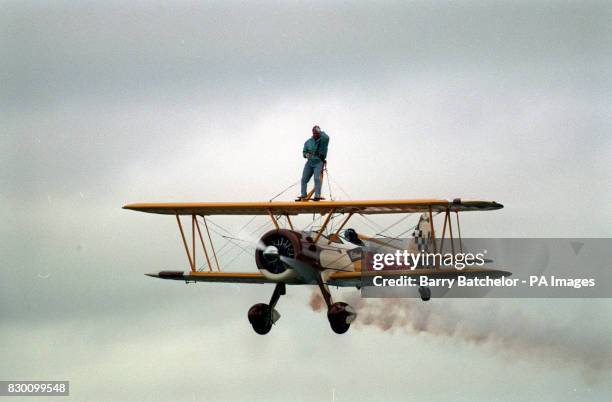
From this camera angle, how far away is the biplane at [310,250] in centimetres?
2667

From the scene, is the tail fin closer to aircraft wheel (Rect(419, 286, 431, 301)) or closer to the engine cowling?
aircraft wheel (Rect(419, 286, 431, 301))

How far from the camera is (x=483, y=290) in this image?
2786 cm

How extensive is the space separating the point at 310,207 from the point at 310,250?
97 cm

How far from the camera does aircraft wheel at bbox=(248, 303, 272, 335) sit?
1087 inches

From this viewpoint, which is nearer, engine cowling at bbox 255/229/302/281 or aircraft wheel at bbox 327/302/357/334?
engine cowling at bbox 255/229/302/281

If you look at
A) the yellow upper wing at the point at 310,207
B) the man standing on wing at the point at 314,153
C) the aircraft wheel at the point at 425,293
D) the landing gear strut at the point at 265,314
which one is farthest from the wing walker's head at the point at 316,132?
the aircraft wheel at the point at 425,293

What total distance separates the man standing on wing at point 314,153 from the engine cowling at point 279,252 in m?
2.00

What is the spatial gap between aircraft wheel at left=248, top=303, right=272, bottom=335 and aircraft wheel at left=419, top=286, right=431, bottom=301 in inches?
148

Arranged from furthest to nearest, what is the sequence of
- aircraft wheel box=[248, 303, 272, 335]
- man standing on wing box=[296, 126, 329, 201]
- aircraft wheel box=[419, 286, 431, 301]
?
aircraft wheel box=[419, 286, 431, 301], man standing on wing box=[296, 126, 329, 201], aircraft wheel box=[248, 303, 272, 335]

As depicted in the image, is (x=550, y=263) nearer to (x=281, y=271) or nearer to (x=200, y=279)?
(x=281, y=271)

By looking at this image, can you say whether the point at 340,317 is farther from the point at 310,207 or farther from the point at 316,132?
the point at 316,132

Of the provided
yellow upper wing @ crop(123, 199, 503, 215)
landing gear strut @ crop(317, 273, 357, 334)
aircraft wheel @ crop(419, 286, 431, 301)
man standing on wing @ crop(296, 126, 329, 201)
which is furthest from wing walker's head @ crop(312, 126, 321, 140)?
aircraft wheel @ crop(419, 286, 431, 301)

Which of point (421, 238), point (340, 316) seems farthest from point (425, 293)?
point (340, 316)

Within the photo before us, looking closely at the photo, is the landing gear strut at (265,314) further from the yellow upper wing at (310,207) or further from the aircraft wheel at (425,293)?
the aircraft wheel at (425,293)
